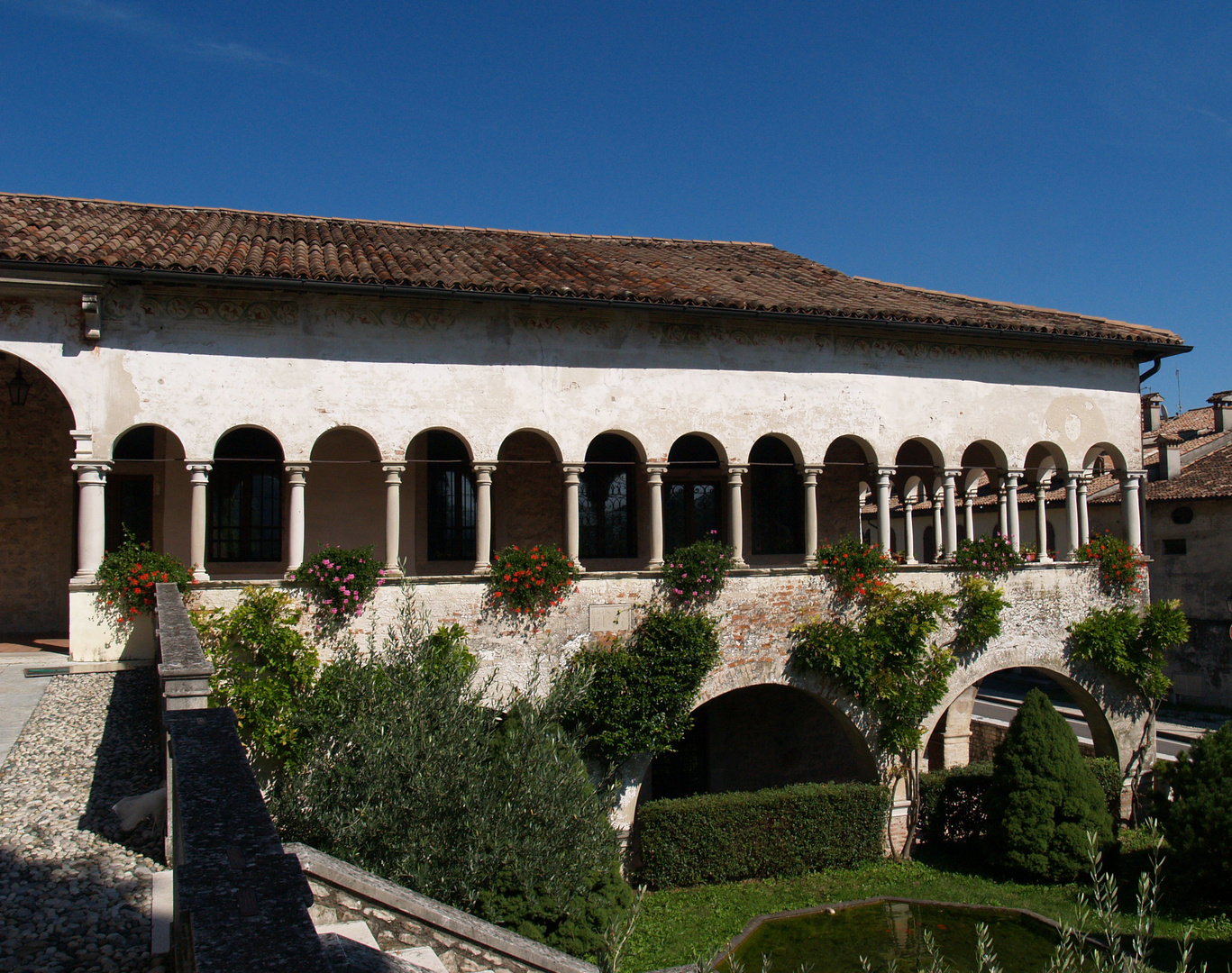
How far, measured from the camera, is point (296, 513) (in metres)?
12.6

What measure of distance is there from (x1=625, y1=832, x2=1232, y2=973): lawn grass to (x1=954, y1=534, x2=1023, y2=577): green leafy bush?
15.9 feet

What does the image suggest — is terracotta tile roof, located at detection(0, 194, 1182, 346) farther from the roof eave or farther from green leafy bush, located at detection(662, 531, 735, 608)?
green leafy bush, located at detection(662, 531, 735, 608)

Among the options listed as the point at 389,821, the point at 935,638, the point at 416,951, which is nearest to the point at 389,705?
the point at 389,821

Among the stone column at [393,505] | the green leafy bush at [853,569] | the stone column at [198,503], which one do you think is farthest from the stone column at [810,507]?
the stone column at [198,503]

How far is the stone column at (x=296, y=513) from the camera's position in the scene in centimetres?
1241

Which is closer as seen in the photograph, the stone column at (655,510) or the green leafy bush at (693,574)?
the green leafy bush at (693,574)

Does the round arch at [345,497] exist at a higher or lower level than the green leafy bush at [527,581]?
higher

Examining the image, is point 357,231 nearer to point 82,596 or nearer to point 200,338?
point 200,338

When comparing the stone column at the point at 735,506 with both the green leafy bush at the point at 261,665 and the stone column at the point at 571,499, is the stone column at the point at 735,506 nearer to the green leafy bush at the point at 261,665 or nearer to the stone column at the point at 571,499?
the stone column at the point at 571,499

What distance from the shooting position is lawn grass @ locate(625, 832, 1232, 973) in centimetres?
1169

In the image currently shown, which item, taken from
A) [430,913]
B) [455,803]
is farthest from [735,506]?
[430,913]

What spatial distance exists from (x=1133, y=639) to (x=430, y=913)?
14.4 meters

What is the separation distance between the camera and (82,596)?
11031mm

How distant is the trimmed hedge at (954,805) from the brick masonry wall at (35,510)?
14.6 meters
